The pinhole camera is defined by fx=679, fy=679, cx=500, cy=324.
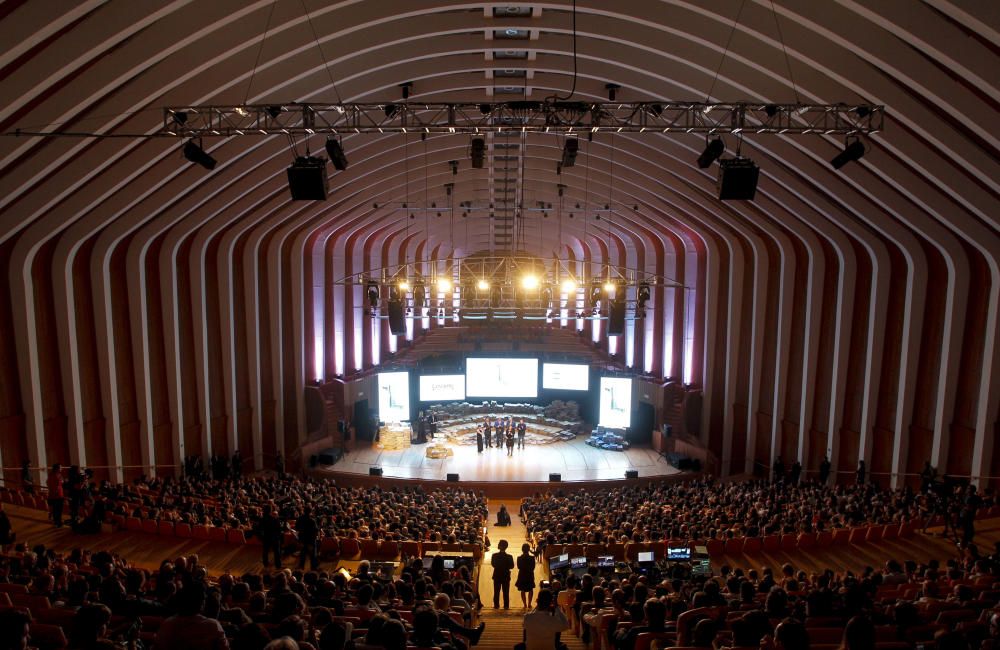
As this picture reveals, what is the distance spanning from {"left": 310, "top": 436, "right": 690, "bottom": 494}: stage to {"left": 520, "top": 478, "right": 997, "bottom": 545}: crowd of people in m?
4.81

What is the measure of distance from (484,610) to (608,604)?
3113 mm

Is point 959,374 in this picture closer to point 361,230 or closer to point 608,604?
point 608,604

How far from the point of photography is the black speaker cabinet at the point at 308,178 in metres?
11.2

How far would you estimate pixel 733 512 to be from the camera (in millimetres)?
14422

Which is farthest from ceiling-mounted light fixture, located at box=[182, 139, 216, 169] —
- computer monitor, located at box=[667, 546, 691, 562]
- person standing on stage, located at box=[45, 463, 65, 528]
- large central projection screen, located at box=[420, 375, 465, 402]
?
large central projection screen, located at box=[420, 375, 465, 402]

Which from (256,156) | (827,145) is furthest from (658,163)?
(256,156)

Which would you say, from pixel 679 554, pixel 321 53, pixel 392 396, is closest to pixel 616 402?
pixel 392 396

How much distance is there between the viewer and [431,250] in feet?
132

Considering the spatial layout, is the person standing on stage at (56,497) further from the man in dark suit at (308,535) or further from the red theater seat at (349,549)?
the red theater seat at (349,549)

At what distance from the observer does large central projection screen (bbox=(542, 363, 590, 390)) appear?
29.0 m

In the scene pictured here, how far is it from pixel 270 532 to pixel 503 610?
13.2 feet


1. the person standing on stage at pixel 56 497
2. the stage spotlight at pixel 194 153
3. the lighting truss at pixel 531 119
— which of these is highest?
the lighting truss at pixel 531 119

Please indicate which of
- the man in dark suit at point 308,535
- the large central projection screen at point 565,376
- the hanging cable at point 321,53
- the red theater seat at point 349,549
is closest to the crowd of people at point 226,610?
the man in dark suit at point 308,535

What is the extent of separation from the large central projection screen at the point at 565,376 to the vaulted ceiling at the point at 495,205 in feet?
10.7
